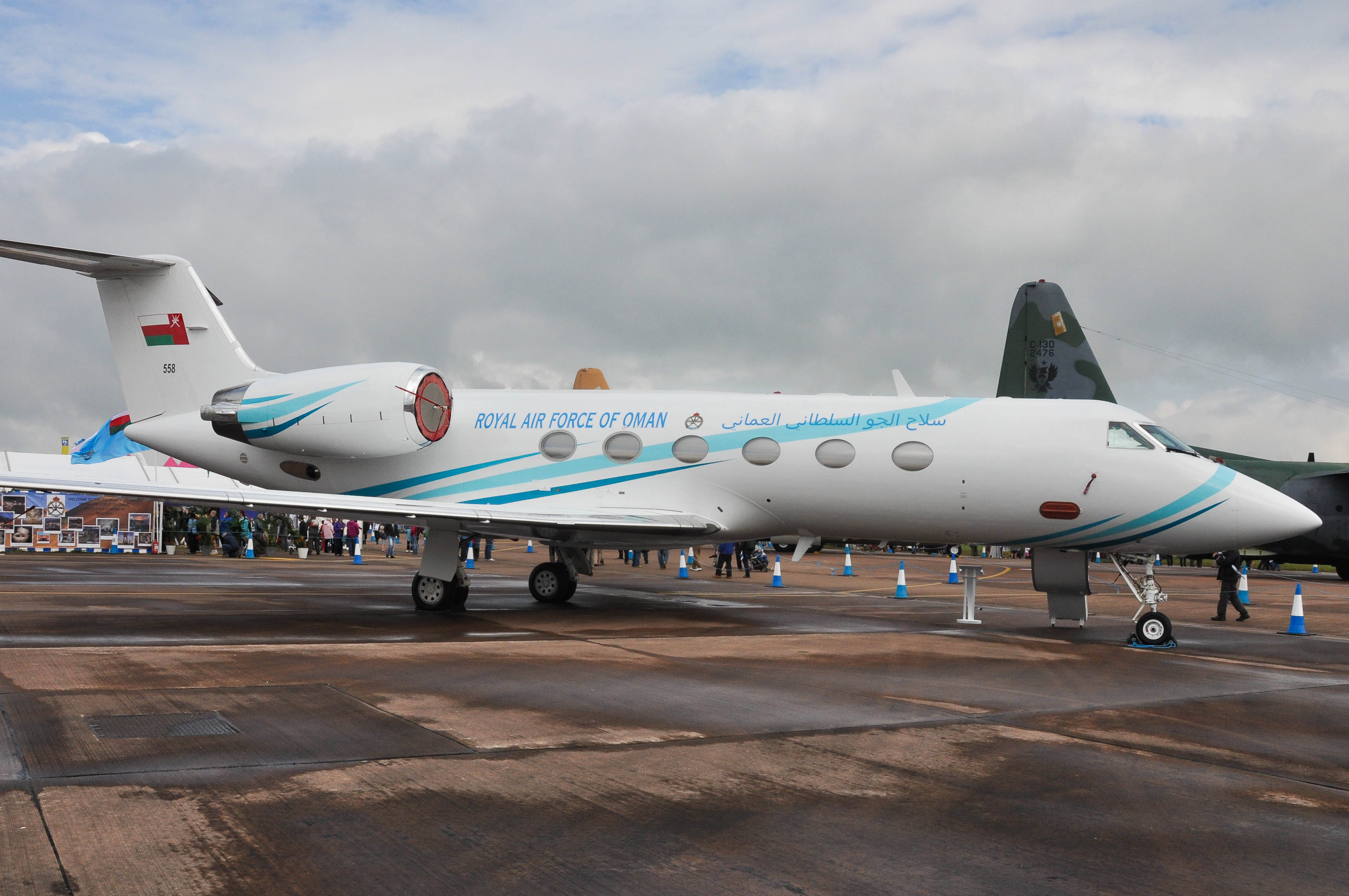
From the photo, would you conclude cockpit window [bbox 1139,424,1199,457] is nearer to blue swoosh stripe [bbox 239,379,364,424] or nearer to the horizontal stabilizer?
blue swoosh stripe [bbox 239,379,364,424]

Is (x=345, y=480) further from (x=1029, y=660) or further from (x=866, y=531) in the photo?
(x=1029, y=660)

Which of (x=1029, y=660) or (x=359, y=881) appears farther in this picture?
(x=1029, y=660)

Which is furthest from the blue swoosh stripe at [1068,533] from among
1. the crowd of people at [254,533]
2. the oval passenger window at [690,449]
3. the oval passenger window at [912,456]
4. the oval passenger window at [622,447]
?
the crowd of people at [254,533]

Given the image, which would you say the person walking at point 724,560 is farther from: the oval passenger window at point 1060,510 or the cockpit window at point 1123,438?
the cockpit window at point 1123,438

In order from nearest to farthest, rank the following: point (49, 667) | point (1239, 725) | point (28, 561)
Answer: point (1239, 725) < point (49, 667) < point (28, 561)

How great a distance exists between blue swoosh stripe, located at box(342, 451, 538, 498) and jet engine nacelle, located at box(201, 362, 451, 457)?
682 mm

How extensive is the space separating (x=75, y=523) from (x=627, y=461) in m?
25.8

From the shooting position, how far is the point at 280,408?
15.5 m

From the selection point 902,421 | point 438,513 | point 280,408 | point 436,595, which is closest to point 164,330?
point 280,408

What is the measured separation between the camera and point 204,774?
5.51 m

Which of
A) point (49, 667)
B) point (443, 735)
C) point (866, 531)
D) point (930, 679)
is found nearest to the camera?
point (443, 735)

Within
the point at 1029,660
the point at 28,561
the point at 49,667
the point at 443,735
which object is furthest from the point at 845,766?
the point at 28,561

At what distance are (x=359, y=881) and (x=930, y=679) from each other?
6793 millimetres

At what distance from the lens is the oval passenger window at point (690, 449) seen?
15.2 metres
